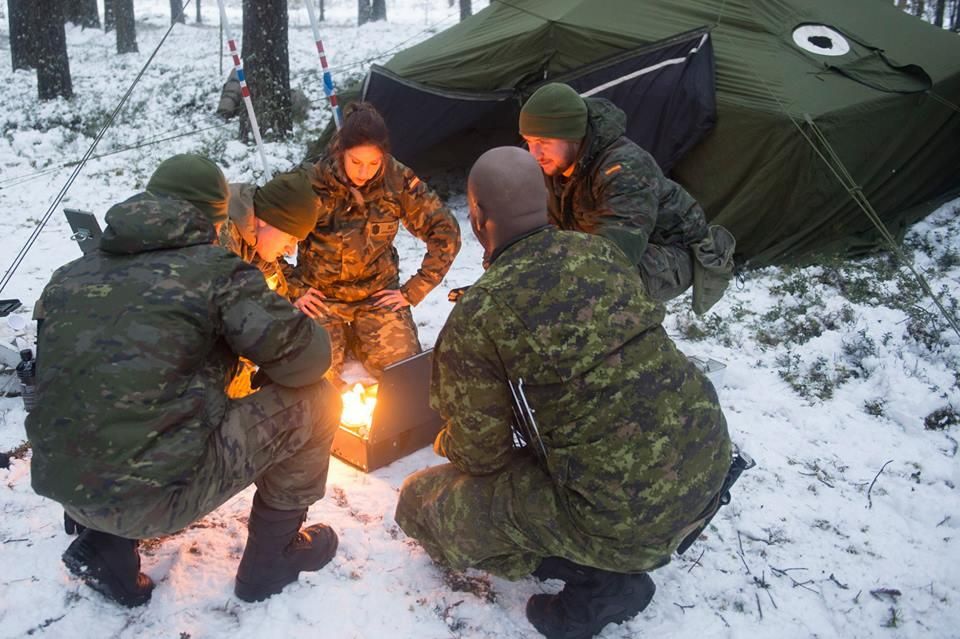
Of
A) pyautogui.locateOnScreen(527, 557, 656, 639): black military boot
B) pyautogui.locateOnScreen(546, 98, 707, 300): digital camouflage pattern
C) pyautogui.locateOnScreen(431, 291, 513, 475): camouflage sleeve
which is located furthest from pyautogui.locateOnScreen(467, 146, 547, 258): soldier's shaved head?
pyautogui.locateOnScreen(527, 557, 656, 639): black military boot

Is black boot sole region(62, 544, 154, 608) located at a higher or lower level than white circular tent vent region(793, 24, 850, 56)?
Result: lower

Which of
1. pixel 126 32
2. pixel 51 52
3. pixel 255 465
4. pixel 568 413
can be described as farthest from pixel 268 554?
pixel 126 32

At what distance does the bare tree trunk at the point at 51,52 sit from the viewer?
895 centimetres

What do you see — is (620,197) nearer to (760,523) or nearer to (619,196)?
→ (619,196)

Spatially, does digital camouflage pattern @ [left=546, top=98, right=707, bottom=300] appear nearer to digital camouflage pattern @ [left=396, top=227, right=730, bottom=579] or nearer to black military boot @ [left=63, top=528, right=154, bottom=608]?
digital camouflage pattern @ [left=396, top=227, right=730, bottom=579]

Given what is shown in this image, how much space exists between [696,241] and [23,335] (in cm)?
354

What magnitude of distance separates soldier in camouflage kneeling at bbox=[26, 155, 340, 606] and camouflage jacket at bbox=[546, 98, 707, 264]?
1495 millimetres

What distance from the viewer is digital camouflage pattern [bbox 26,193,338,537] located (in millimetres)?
Result: 1765

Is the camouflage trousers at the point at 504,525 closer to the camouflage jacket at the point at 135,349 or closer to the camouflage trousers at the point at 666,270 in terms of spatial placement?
the camouflage jacket at the point at 135,349

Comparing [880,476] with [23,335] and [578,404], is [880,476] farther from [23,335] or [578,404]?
[23,335]

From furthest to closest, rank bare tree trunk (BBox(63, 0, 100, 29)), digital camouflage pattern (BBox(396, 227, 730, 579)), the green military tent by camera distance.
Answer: bare tree trunk (BBox(63, 0, 100, 29)) → the green military tent → digital camouflage pattern (BBox(396, 227, 730, 579))

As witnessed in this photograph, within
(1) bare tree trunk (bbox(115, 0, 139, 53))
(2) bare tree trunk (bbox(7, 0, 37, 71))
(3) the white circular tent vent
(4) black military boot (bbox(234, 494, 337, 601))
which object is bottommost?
(1) bare tree trunk (bbox(115, 0, 139, 53))

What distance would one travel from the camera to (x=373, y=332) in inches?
146

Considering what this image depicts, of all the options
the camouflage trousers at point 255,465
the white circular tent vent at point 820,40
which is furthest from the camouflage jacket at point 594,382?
the white circular tent vent at point 820,40
